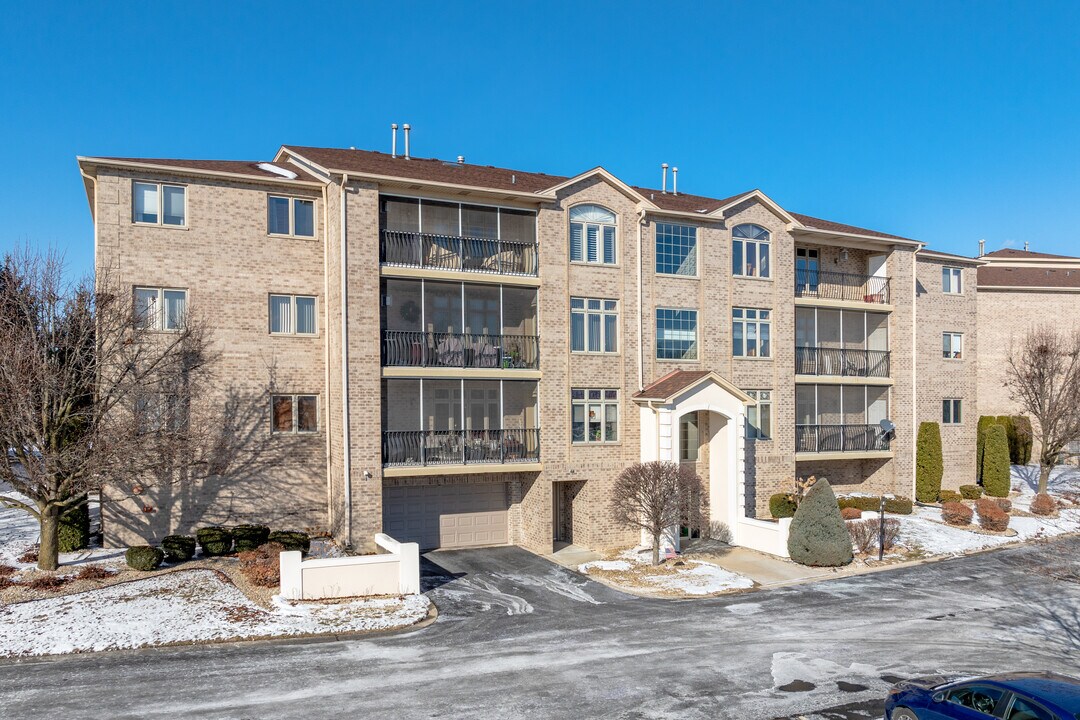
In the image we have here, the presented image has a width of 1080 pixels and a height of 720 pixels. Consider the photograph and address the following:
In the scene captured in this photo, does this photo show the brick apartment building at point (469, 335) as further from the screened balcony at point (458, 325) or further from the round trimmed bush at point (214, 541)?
the round trimmed bush at point (214, 541)

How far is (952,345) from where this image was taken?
32.5 m

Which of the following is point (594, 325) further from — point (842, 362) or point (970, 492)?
point (970, 492)

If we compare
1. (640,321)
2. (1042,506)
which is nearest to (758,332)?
(640,321)

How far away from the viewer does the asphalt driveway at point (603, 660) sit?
→ 491 inches

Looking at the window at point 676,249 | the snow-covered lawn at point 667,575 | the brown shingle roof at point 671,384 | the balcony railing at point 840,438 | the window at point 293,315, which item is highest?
the window at point 676,249

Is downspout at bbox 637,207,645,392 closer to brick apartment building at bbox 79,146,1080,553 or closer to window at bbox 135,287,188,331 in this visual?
brick apartment building at bbox 79,146,1080,553

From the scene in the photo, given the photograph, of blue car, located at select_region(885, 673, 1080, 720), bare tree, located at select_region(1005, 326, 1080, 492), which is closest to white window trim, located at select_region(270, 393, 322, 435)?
blue car, located at select_region(885, 673, 1080, 720)

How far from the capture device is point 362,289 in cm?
2261

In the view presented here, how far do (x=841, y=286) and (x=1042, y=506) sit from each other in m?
10.4

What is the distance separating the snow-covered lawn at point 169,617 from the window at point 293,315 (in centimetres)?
A: 807

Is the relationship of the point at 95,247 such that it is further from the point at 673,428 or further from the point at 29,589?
the point at 673,428

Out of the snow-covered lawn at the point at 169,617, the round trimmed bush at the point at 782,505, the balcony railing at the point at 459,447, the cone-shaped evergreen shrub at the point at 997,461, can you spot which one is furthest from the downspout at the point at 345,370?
the cone-shaped evergreen shrub at the point at 997,461

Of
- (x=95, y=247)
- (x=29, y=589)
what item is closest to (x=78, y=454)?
(x=29, y=589)

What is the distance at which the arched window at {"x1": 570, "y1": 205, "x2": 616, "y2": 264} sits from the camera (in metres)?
25.4
